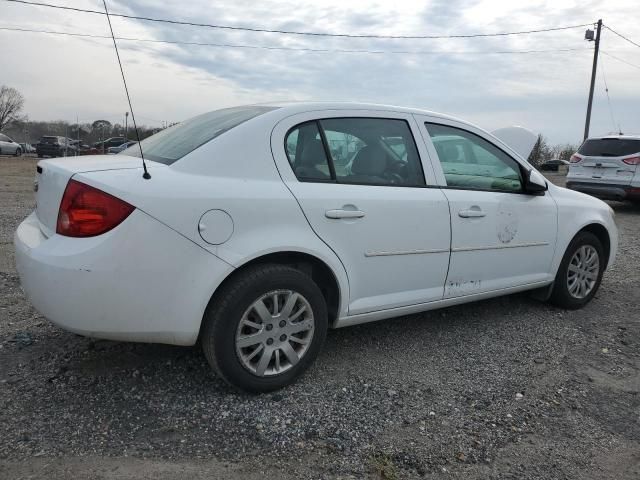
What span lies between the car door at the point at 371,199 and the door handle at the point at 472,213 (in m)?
0.15

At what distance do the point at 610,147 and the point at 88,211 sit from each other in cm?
1160

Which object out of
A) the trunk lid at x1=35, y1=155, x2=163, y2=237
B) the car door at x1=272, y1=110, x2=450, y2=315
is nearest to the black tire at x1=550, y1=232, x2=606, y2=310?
the car door at x1=272, y1=110, x2=450, y2=315

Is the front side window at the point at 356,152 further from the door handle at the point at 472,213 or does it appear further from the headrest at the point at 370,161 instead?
the door handle at the point at 472,213

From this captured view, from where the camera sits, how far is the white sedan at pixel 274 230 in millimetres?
2584

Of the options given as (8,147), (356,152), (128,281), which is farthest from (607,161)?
(8,147)

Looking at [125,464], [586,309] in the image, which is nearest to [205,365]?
[125,464]

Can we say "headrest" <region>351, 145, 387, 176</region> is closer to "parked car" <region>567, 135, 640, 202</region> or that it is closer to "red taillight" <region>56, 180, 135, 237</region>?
"red taillight" <region>56, 180, 135, 237</region>

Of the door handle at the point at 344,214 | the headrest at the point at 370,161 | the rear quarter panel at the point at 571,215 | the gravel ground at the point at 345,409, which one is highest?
the headrest at the point at 370,161

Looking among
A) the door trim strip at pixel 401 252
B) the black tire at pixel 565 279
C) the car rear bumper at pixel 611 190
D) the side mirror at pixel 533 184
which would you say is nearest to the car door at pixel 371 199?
the door trim strip at pixel 401 252

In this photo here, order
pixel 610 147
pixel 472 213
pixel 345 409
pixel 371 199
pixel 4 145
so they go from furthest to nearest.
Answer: pixel 4 145 → pixel 610 147 → pixel 472 213 → pixel 371 199 → pixel 345 409

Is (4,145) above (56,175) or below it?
below

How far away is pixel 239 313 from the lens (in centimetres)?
280

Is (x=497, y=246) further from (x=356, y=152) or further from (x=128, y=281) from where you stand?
(x=128, y=281)

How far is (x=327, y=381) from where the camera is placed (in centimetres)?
322
